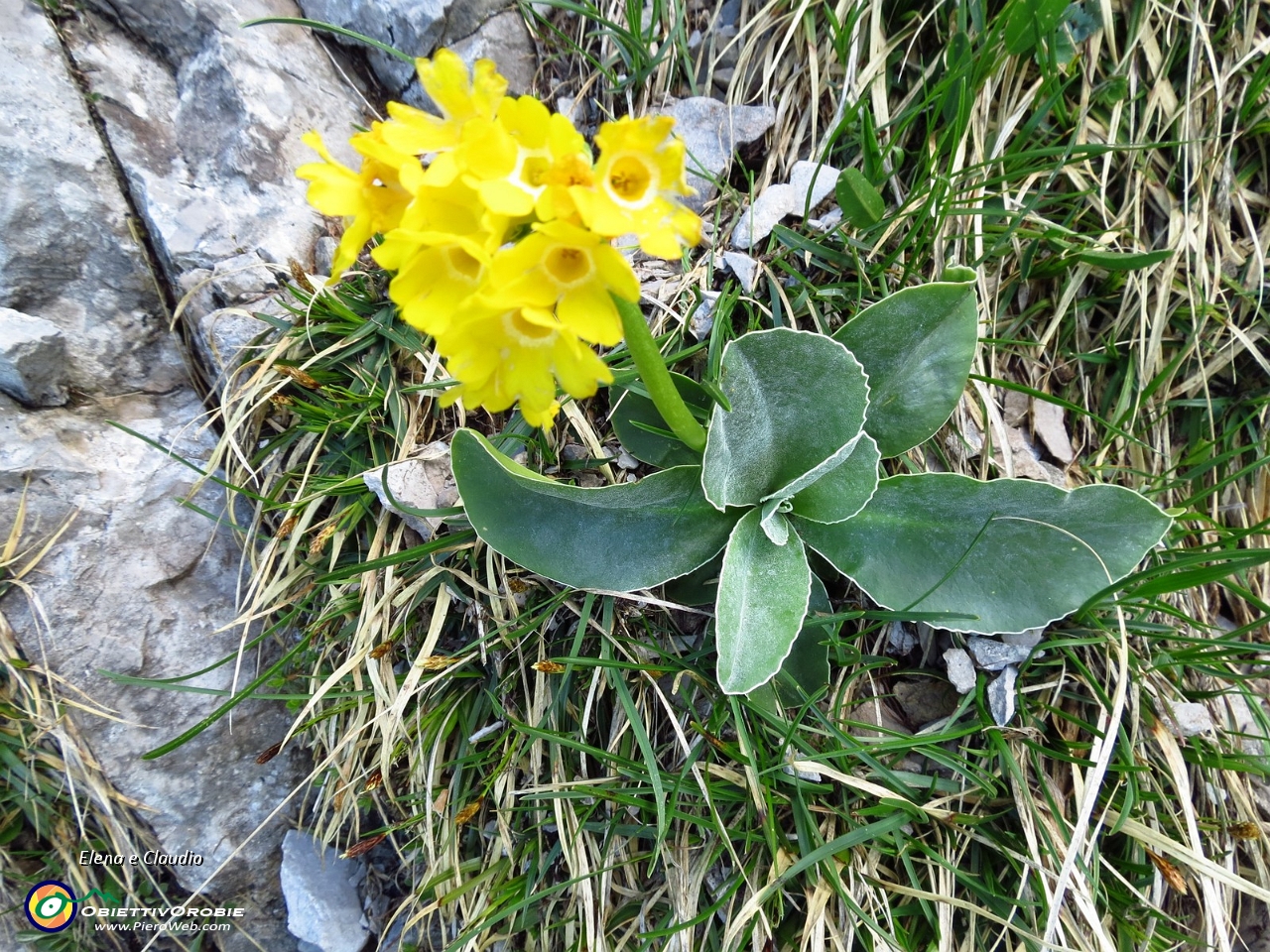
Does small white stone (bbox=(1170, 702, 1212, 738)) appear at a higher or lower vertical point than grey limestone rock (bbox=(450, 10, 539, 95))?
lower

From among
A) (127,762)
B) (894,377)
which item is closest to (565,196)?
(894,377)

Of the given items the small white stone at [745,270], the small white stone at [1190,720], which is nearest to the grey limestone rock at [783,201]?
the small white stone at [745,270]

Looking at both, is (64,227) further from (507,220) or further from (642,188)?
(642,188)

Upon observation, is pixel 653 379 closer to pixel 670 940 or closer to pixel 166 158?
pixel 670 940

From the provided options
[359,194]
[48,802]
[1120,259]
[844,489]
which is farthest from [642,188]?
[48,802]

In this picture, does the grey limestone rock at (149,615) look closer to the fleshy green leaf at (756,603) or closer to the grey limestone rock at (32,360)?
the grey limestone rock at (32,360)

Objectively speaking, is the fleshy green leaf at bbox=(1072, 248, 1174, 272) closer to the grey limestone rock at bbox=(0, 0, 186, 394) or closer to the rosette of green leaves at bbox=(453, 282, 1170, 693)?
the rosette of green leaves at bbox=(453, 282, 1170, 693)

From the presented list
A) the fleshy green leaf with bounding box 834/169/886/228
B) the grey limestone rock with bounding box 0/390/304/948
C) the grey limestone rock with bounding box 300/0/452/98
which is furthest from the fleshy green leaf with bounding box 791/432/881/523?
the grey limestone rock with bounding box 300/0/452/98
